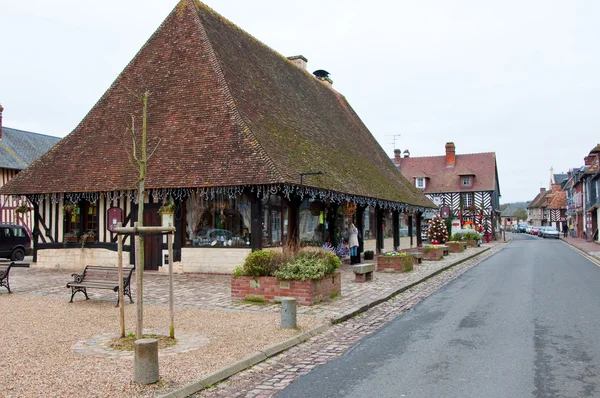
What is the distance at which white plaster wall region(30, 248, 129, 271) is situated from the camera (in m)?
16.3

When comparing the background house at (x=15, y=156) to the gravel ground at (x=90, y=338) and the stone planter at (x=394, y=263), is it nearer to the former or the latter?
the stone planter at (x=394, y=263)

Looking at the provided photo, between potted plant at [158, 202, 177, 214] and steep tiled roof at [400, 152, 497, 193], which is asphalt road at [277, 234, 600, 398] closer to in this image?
potted plant at [158, 202, 177, 214]

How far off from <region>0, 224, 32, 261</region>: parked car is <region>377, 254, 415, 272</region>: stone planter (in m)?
15.1

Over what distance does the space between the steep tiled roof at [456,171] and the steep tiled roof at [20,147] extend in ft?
107

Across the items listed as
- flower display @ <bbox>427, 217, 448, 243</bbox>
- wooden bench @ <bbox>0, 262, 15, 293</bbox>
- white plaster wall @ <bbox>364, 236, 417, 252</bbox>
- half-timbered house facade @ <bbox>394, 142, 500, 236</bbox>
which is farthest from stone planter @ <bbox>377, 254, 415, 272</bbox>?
half-timbered house facade @ <bbox>394, 142, 500, 236</bbox>

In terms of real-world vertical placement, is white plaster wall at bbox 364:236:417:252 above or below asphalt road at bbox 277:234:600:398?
above

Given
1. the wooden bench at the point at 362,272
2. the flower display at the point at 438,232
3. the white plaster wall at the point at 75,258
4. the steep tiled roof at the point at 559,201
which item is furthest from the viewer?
the steep tiled roof at the point at 559,201

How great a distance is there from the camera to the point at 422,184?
51906 mm

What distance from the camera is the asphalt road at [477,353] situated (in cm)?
511

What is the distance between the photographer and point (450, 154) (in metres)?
53.2

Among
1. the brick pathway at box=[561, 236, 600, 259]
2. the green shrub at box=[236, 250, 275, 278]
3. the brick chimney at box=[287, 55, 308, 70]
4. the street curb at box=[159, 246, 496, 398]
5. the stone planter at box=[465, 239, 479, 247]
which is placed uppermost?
the brick chimney at box=[287, 55, 308, 70]

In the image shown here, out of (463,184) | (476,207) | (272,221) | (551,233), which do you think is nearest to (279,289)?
(272,221)

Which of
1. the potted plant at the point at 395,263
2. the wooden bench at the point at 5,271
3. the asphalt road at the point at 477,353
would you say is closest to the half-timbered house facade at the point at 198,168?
the potted plant at the point at 395,263

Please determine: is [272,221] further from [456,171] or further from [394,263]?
[456,171]
